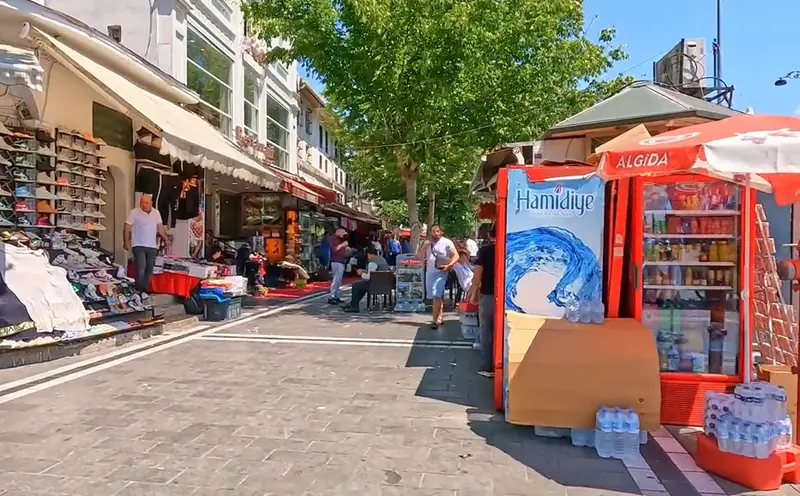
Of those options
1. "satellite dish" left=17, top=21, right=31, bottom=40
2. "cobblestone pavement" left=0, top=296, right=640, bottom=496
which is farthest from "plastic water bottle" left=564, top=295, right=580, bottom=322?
"satellite dish" left=17, top=21, right=31, bottom=40

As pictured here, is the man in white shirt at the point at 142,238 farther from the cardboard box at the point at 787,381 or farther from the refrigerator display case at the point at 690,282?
the cardboard box at the point at 787,381

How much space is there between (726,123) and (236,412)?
4.52 metres

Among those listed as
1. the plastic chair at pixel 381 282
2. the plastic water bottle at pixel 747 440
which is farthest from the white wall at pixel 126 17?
the plastic water bottle at pixel 747 440

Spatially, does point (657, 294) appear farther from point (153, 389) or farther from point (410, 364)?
point (153, 389)

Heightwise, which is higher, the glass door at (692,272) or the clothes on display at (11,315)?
the glass door at (692,272)

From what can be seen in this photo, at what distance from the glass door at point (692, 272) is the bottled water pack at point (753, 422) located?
48.7 inches

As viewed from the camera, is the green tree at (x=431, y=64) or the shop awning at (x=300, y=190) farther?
the shop awning at (x=300, y=190)

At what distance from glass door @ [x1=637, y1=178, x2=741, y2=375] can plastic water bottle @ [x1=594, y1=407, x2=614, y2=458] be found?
1279 millimetres

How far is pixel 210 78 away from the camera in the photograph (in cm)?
1683

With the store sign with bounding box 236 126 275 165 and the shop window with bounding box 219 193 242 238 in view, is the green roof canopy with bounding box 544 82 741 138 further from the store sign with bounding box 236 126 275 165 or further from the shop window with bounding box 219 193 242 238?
the shop window with bounding box 219 193 242 238

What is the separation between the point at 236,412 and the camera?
5.33 m

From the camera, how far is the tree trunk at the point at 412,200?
14367 mm

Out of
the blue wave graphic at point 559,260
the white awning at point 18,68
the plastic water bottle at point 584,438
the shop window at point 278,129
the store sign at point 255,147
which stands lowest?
the plastic water bottle at point 584,438

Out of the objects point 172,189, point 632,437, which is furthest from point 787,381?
point 172,189
